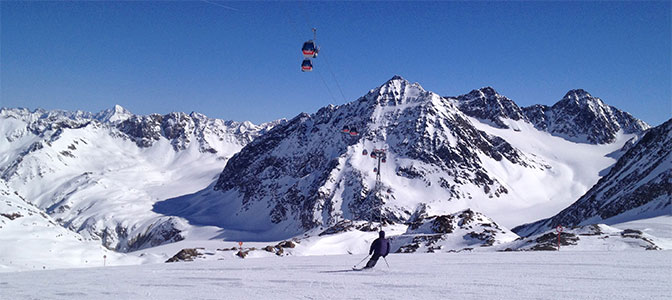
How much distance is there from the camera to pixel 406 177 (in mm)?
148250

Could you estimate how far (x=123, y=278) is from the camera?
14578mm

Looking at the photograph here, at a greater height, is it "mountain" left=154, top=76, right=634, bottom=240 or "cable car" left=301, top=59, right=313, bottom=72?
"mountain" left=154, top=76, right=634, bottom=240

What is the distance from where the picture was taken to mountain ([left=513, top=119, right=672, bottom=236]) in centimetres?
5281

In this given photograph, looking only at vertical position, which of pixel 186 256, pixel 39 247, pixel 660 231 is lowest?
pixel 186 256

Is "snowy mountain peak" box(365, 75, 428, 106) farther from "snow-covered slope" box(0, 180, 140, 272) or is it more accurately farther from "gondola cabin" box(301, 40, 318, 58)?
"gondola cabin" box(301, 40, 318, 58)

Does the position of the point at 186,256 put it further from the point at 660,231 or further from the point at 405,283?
the point at 660,231

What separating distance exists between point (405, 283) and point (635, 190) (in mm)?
66056

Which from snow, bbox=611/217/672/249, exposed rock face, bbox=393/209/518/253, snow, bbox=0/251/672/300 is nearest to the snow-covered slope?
exposed rock face, bbox=393/209/518/253

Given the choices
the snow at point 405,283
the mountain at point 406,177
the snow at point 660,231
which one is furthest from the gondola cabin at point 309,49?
the mountain at point 406,177

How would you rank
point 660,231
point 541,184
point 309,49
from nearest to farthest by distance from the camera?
point 309,49
point 660,231
point 541,184

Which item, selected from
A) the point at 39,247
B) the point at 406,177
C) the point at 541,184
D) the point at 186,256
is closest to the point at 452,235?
the point at 186,256

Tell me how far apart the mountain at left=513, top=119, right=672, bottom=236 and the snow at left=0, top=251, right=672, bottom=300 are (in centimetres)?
4456

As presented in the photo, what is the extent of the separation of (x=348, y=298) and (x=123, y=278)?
9.73m

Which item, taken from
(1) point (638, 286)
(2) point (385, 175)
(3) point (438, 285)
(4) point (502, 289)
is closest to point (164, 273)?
(3) point (438, 285)
